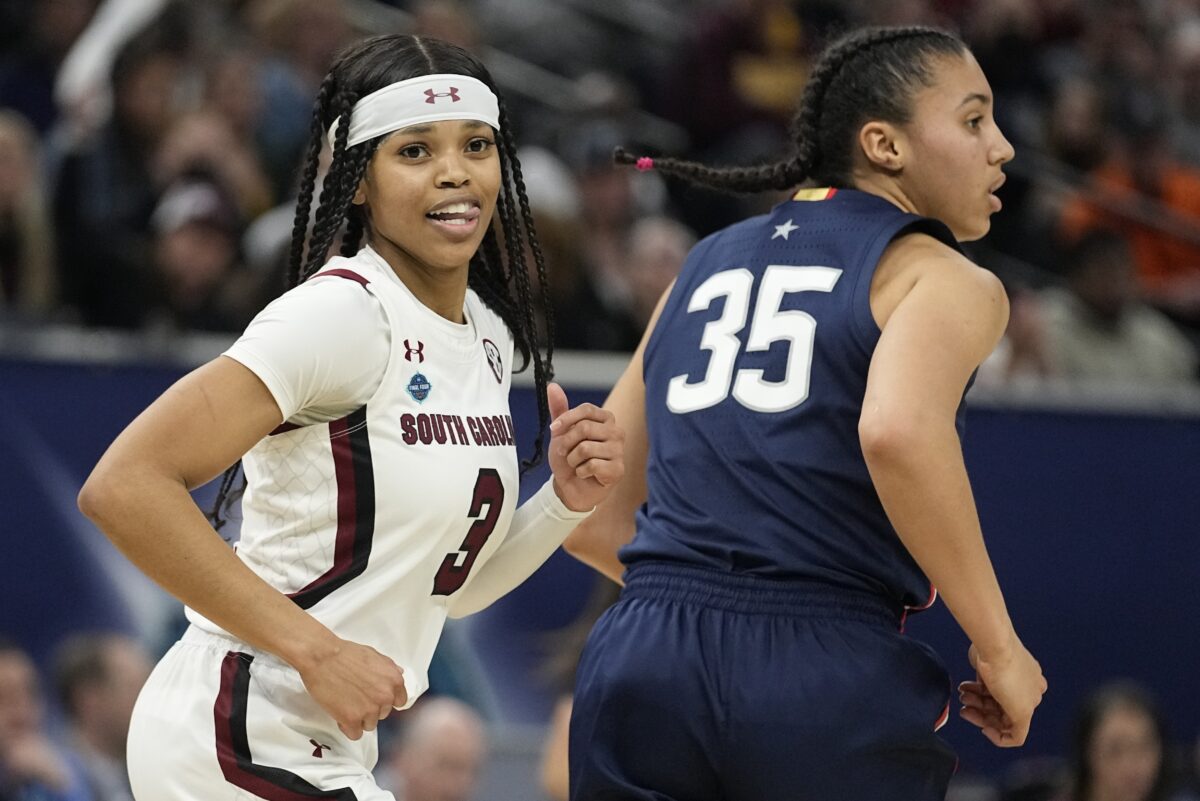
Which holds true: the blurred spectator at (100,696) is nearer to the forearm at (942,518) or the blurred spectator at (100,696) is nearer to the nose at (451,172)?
the nose at (451,172)

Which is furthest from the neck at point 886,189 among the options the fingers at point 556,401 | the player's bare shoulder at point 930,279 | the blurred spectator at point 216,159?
the blurred spectator at point 216,159

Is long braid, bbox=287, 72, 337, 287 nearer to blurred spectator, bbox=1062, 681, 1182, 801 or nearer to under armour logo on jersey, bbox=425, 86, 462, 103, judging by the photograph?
under armour logo on jersey, bbox=425, 86, 462, 103

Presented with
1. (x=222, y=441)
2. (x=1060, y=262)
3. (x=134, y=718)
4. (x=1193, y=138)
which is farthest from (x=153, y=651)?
(x=1193, y=138)

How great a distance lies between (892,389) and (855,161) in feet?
2.11

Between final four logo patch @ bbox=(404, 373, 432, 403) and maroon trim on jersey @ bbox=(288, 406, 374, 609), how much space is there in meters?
0.09

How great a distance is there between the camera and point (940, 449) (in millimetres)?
2859

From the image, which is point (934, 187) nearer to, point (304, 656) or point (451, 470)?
point (451, 470)

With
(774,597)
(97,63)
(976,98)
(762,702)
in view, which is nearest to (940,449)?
(774,597)

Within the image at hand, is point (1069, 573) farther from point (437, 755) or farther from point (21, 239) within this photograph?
point (21, 239)

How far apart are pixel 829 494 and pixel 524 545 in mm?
583

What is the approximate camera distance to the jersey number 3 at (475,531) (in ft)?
9.64

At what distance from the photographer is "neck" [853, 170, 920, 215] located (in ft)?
10.8

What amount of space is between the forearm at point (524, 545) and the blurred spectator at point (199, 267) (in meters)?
3.20

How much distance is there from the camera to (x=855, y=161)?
333 cm
